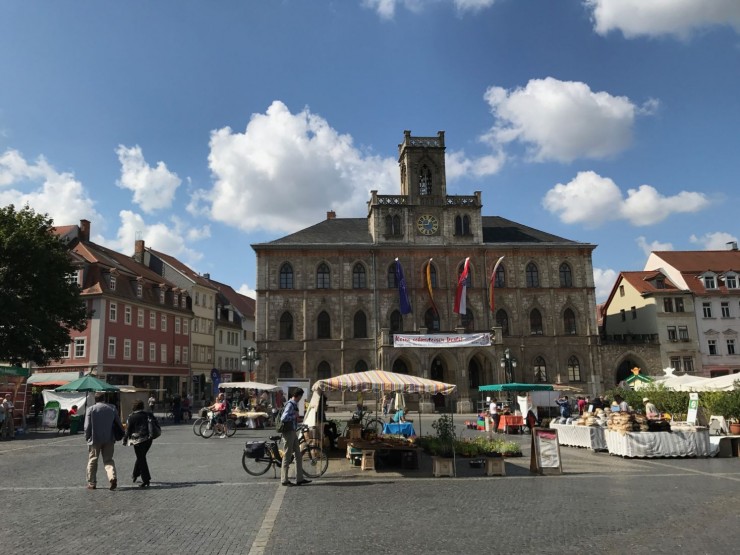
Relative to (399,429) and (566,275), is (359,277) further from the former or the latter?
(399,429)

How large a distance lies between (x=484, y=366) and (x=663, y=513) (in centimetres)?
3670

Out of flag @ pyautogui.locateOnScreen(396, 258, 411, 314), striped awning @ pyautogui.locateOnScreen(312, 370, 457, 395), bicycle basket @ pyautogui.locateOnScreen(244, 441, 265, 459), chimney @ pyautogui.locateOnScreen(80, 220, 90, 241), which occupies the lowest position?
bicycle basket @ pyautogui.locateOnScreen(244, 441, 265, 459)

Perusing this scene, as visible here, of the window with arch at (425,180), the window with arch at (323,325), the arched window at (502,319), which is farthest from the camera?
the window with arch at (425,180)

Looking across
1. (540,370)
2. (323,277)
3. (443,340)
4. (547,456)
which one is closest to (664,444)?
(547,456)

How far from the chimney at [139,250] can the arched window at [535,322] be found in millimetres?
37666

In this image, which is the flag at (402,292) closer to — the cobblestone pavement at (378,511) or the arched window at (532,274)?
the arched window at (532,274)

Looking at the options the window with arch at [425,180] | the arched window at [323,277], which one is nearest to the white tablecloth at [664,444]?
the arched window at [323,277]

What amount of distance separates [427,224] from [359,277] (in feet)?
22.6

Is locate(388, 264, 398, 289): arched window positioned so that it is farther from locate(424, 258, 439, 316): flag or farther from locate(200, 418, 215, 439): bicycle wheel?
locate(200, 418, 215, 439): bicycle wheel

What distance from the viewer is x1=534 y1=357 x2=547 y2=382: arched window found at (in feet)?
155

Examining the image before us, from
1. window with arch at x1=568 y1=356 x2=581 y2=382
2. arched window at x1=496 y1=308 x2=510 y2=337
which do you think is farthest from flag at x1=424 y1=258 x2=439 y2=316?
window with arch at x1=568 y1=356 x2=581 y2=382

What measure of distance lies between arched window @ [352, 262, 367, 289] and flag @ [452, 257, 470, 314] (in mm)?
7223

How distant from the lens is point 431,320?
47625 mm

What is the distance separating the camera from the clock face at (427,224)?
159 feet
